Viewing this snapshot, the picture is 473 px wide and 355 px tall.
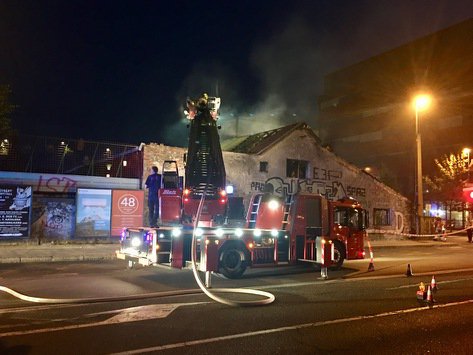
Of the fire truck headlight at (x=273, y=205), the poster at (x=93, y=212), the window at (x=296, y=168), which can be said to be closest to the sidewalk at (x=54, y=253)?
the poster at (x=93, y=212)

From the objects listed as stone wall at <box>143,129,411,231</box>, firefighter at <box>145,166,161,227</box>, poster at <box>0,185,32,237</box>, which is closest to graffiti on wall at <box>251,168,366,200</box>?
stone wall at <box>143,129,411,231</box>

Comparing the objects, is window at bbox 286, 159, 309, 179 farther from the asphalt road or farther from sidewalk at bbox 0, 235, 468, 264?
the asphalt road

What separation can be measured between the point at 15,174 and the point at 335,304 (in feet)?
51.6

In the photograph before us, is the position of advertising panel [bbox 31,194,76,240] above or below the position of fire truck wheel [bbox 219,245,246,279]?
above

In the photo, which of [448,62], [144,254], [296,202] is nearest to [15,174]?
[144,254]

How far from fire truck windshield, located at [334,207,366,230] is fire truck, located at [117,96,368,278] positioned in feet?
1.17

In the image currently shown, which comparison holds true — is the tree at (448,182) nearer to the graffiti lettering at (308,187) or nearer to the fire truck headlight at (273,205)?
the graffiti lettering at (308,187)

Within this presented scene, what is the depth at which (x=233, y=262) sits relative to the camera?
1179 centimetres

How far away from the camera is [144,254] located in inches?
447

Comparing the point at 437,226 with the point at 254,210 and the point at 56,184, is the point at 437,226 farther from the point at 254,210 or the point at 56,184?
the point at 56,184

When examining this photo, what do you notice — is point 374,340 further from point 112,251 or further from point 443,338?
point 112,251

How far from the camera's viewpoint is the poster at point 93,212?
771 inches

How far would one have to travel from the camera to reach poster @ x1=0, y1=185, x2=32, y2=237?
59.3 feet

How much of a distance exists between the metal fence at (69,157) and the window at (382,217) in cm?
1667
